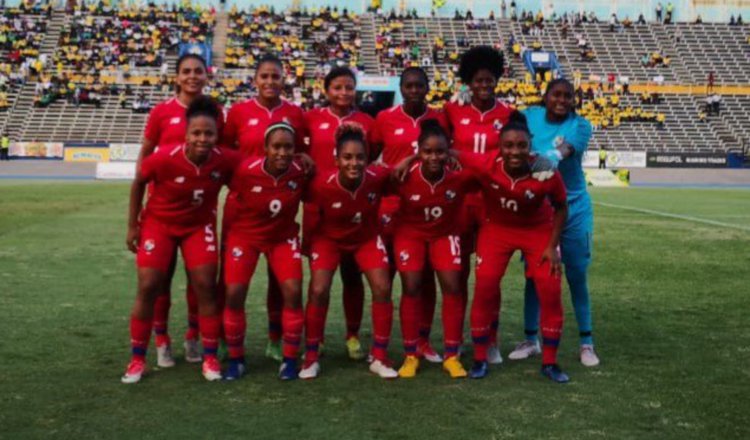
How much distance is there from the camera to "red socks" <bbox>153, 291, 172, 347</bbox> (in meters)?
6.07

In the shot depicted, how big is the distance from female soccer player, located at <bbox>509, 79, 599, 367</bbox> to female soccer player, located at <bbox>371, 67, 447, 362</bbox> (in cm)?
67

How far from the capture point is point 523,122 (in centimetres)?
592

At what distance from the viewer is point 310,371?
5699mm

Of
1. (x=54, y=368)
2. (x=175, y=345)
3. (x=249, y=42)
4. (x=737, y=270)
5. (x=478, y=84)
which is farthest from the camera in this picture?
(x=249, y=42)

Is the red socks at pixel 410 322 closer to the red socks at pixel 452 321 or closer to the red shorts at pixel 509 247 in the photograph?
the red socks at pixel 452 321

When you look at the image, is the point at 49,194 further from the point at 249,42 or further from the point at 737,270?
the point at 249,42

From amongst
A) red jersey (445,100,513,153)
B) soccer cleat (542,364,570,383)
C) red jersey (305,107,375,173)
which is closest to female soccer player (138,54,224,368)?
red jersey (305,107,375,173)

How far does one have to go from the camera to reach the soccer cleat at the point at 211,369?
5.62m

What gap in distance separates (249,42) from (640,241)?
39114mm

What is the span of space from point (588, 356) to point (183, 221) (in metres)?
2.92

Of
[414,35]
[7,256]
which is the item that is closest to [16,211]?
[7,256]

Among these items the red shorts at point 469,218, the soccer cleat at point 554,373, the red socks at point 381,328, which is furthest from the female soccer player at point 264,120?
the soccer cleat at point 554,373

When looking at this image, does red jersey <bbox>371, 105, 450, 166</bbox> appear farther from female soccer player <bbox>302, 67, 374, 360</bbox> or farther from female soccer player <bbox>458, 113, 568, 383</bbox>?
female soccer player <bbox>458, 113, 568, 383</bbox>

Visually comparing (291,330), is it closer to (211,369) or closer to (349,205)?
(211,369)
